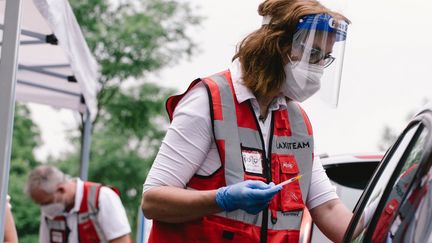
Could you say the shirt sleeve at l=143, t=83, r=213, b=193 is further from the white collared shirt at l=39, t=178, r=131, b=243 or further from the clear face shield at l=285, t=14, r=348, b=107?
the white collared shirt at l=39, t=178, r=131, b=243

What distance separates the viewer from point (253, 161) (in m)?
3.24

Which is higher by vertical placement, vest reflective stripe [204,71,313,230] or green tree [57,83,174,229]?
vest reflective stripe [204,71,313,230]

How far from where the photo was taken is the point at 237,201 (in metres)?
3.00

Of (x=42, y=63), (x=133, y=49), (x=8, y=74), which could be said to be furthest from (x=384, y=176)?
(x=133, y=49)

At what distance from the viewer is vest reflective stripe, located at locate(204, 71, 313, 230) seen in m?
3.19

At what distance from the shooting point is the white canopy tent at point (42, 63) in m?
3.76

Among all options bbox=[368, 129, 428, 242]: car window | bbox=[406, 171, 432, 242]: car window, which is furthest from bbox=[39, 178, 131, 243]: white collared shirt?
bbox=[406, 171, 432, 242]: car window

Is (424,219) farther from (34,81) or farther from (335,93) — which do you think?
(34,81)

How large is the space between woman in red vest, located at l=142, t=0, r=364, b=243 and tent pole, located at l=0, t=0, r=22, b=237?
78 centimetres

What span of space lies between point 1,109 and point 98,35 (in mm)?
17260

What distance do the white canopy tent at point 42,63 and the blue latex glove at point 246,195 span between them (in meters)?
1.09

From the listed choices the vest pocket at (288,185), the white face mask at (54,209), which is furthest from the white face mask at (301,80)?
the white face mask at (54,209)

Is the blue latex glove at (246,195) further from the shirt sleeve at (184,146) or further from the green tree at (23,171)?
the green tree at (23,171)

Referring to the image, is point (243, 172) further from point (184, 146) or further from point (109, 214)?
point (109, 214)
